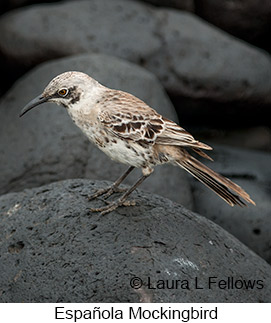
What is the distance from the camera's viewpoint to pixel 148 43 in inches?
368

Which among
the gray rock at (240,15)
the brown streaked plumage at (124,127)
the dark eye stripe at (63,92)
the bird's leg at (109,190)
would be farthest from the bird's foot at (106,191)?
the gray rock at (240,15)

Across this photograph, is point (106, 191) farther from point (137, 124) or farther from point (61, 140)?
point (61, 140)

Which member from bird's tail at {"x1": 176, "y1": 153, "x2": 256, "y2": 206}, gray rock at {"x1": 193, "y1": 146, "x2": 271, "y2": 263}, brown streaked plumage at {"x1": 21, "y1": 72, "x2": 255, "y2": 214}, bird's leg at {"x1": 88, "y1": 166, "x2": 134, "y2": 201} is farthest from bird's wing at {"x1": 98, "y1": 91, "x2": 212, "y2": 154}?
gray rock at {"x1": 193, "y1": 146, "x2": 271, "y2": 263}

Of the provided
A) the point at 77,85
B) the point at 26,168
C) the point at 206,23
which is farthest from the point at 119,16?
the point at 77,85

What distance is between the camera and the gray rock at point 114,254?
4.61 meters

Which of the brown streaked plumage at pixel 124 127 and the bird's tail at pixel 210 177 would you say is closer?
the brown streaked plumage at pixel 124 127

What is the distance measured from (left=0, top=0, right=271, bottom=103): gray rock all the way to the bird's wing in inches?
171

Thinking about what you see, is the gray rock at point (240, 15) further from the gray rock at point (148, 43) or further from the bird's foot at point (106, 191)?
the bird's foot at point (106, 191)

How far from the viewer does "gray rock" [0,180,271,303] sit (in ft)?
15.1

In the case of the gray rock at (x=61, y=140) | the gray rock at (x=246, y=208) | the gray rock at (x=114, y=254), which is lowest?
the gray rock at (x=246, y=208)

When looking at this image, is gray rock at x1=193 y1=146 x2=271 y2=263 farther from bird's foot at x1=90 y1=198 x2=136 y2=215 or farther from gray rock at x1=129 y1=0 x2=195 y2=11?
bird's foot at x1=90 y1=198 x2=136 y2=215

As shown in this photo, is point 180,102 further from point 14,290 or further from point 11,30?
point 14,290

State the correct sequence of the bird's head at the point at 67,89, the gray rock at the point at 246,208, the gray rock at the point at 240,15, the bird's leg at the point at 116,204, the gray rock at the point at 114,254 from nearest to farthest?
the gray rock at the point at 114,254, the bird's head at the point at 67,89, the bird's leg at the point at 116,204, the gray rock at the point at 246,208, the gray rock at the point at 240,15

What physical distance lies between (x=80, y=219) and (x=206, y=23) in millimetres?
6219
